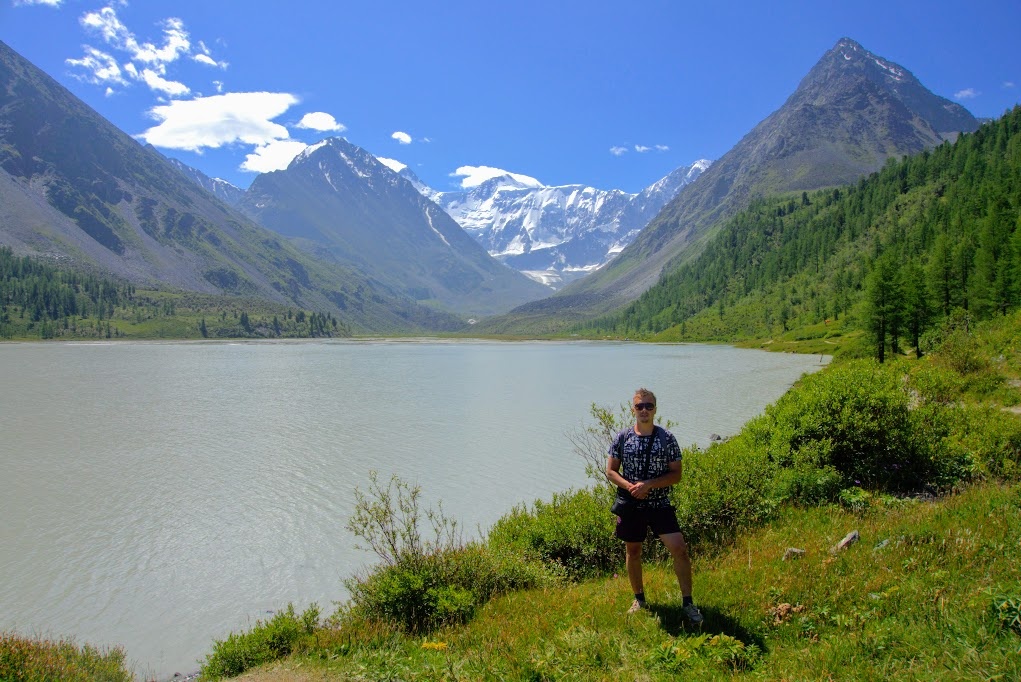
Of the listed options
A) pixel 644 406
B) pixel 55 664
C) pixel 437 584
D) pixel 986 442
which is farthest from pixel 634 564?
pixel 986 442

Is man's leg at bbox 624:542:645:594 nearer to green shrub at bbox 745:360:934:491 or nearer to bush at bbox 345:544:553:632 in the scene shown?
bush at bbox 345:544:553:632

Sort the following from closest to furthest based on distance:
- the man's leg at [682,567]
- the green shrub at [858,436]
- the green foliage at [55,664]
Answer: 1. the man's leg at [682,567]
2. the green foliage at [55,664]
3. the green shrub at [858,436]

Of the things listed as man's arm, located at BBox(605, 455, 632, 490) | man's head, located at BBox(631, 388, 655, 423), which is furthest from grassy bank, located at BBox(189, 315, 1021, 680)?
man's head, located at BBox(631, 388, 655, 423)

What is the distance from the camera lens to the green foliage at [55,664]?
9.79 metres

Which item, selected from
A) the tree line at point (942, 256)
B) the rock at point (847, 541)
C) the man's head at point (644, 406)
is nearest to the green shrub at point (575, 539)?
the rock at point (847, 541)

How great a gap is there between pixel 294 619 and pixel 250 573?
7842 mm

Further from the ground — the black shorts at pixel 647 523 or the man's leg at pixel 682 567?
the black shorts at pixel 647 523

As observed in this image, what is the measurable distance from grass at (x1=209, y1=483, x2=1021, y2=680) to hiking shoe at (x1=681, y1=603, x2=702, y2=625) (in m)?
0.17

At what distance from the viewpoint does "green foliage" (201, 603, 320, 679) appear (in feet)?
36.8

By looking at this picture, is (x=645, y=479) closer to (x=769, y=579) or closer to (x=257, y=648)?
(x=769, y=579)

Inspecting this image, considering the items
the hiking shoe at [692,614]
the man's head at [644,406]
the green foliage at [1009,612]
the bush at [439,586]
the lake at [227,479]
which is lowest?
the lake at [227,479]

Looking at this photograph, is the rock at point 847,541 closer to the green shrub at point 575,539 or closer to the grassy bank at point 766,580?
the grassy bank at point 766,580

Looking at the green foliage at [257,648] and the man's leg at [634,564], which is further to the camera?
the green foliage at [257,648]

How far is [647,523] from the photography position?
9766 millimetres
